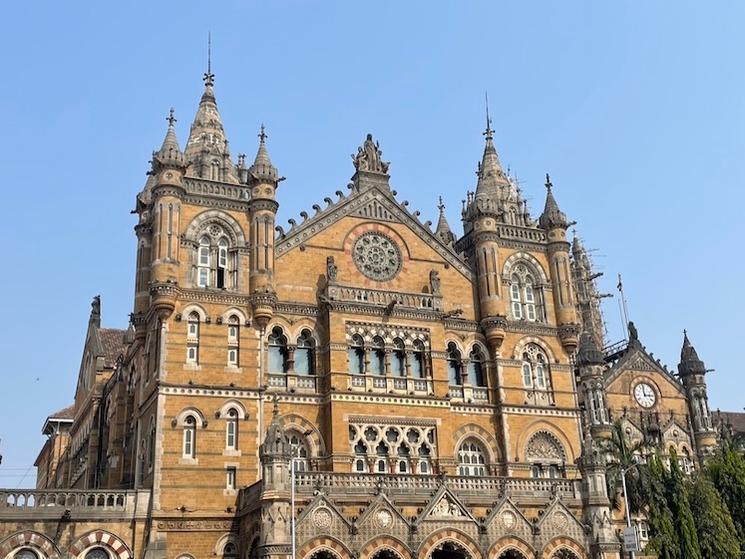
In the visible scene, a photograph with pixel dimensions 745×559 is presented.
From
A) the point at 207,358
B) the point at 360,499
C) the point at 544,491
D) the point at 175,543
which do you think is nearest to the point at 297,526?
the point at 360,499

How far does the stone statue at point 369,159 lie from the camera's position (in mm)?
48406

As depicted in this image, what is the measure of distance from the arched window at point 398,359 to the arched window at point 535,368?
7278 millimetres

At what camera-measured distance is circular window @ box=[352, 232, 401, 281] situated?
152 feet

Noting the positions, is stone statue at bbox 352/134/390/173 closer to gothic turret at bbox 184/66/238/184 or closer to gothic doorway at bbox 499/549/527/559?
gothic turret at bbox 184/66/238/184

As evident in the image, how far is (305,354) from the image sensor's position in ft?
142

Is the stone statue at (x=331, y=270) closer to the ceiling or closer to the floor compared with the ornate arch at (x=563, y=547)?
closer to the ceiling

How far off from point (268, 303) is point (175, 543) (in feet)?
38.2

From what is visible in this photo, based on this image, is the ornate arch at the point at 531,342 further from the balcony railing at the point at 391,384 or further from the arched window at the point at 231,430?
the arched window at the point at 231,430

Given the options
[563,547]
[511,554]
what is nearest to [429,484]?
[511,554]

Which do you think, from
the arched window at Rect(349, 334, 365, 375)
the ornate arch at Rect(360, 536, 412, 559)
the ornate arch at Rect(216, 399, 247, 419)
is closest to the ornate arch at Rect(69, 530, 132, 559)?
the ornate arch at Rect(216, 399, 247, 419)

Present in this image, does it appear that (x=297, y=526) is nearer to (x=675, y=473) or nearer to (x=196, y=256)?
(x=196, y=256)

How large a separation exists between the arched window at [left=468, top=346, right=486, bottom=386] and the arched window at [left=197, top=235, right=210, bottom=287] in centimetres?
1443

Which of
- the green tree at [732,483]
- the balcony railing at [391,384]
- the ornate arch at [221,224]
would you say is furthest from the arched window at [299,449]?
the green tree at [732,483]

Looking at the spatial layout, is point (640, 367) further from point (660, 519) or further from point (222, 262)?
point (222, 262)
